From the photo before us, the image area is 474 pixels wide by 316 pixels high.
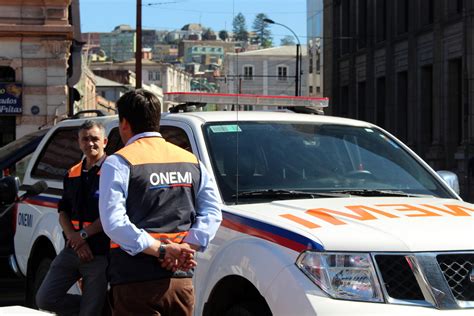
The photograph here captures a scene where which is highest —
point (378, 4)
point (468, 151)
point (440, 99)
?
point (378, 4)

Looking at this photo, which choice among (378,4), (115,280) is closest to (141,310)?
(115,280)

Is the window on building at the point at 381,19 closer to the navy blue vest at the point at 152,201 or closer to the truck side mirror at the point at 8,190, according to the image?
the truck side mirror at the point at 8,190

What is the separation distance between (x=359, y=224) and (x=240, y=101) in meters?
2.46

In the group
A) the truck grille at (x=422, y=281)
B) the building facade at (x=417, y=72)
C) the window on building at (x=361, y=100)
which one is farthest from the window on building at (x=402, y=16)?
the truck grille at (x=422, y=281)

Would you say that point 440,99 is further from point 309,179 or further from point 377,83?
point 309,179

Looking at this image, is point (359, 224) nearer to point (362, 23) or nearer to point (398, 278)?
point (398, 278)

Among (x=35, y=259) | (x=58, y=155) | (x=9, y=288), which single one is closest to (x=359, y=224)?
(x=35, y=259)

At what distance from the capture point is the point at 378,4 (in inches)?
1801

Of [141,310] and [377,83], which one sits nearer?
[141,310]

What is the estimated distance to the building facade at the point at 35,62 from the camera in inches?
1199

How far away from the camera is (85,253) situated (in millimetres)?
5176

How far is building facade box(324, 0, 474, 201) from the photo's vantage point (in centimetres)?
3581

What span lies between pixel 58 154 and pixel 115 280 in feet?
12.1

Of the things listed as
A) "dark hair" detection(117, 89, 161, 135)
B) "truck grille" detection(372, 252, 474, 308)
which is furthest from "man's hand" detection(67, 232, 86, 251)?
"truck grille" detection(372, 252, 474, 308)
